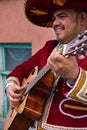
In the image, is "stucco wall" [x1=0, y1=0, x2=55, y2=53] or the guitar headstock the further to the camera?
"stucco wall" [x1=0, y1=0, x2=55, y2=53]

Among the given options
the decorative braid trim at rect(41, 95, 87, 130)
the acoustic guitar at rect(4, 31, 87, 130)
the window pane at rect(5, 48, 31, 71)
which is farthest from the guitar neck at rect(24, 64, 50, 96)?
the window pane at rect(5, 48, 31, 71)

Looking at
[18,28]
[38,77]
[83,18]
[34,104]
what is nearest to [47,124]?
[34,104]

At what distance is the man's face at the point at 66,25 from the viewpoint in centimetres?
301

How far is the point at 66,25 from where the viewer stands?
303cm

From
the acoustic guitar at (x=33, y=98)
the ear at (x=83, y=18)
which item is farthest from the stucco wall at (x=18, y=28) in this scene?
the ear at (x=83, y=18)

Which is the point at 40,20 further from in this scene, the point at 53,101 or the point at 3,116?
the point at 3,116

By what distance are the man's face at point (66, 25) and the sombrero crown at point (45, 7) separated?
0.15ft

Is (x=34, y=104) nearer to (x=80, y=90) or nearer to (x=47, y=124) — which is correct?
(x=47, y=124)

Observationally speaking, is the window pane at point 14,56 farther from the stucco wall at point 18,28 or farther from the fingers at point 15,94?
the fingers at point 15,94

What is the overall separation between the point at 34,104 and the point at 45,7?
0.68 m

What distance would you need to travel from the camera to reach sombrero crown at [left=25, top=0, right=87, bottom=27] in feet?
10.1

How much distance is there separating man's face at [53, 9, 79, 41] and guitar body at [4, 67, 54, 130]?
0.26 m

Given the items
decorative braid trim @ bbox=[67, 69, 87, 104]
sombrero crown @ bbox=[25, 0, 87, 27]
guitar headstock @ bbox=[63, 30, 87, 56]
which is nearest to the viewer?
guitar headstock @ bbox=[63, 30, 87, 56]

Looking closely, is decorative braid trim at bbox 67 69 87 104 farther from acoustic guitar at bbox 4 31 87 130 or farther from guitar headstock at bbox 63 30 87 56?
acoustic guitar at bbox 4 31 87 130
